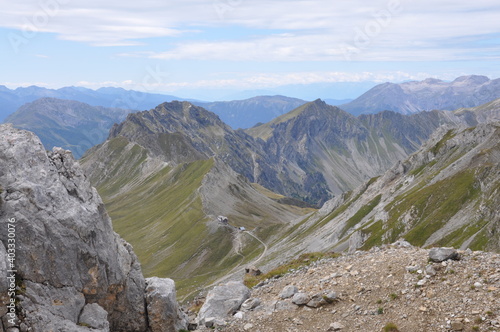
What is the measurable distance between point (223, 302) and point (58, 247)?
14.6m

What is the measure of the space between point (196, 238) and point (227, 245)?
→ 48.6 ft

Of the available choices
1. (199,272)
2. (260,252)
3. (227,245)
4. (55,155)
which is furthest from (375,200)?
(55,155)

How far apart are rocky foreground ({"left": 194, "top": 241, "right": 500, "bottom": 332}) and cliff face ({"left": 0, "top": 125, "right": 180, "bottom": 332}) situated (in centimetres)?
768

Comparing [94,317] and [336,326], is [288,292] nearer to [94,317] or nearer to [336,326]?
[336,326]

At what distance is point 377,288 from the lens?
1173 inches

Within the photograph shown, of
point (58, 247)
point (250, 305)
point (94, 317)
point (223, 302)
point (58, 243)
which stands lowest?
point (250, 305)

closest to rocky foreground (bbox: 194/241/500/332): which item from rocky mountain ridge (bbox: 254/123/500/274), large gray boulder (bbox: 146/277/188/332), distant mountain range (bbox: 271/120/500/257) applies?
large gray boulder (bbox: 146/277/188/332)

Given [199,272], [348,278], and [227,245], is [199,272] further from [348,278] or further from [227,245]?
[348,278]

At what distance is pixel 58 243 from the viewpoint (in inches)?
992

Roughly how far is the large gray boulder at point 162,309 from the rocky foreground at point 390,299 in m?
2.23

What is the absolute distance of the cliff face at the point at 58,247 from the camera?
23.8 metres
